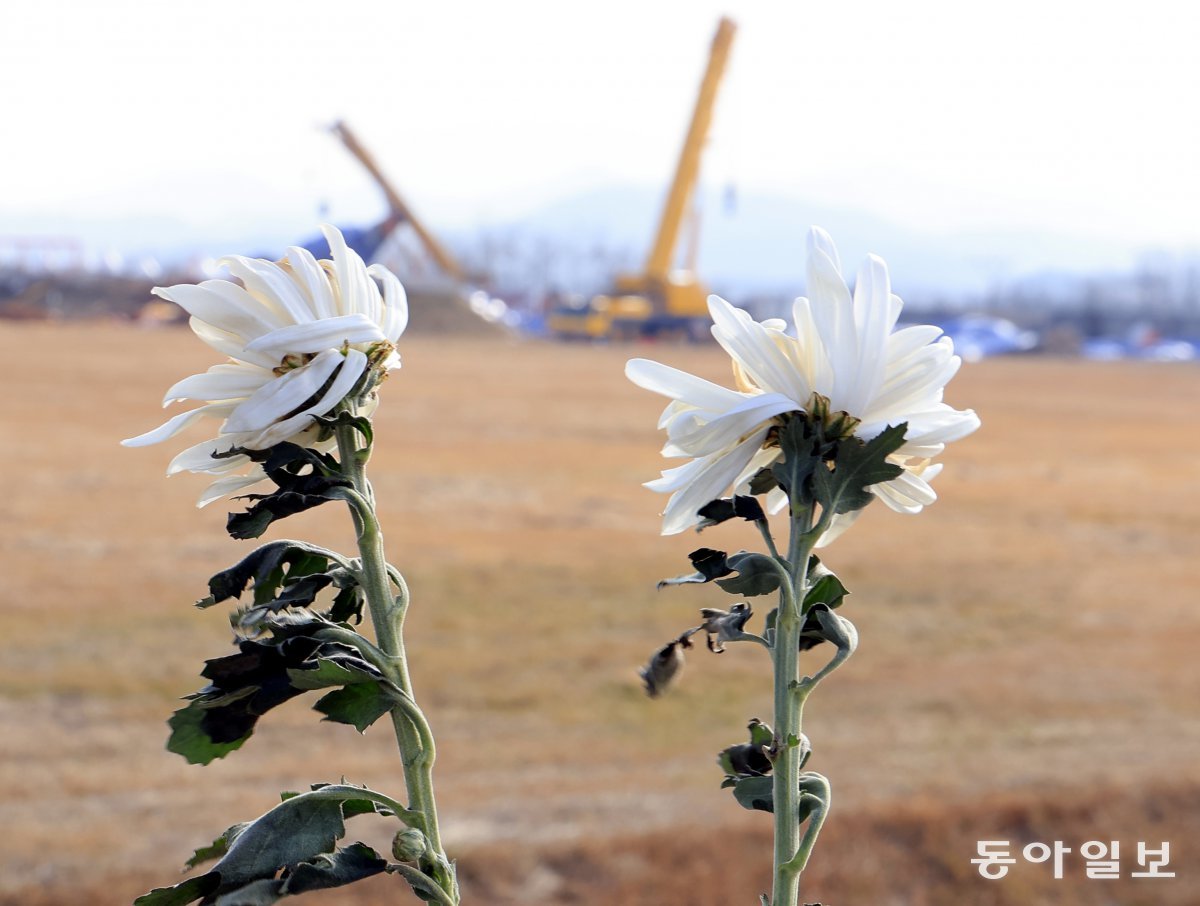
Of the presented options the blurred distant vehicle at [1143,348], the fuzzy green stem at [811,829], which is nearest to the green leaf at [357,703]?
the fuzzy green stem at [811,829]

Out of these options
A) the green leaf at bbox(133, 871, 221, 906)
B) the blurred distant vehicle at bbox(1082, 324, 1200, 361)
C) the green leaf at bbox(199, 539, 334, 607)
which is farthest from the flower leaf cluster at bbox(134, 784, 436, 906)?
the blurred distant vehicle at bbox(1082, 324, 1200, 361)

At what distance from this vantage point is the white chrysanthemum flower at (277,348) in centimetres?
65

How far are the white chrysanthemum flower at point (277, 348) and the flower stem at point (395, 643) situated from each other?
0.04 metres

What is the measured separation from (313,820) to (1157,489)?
17.4 metres

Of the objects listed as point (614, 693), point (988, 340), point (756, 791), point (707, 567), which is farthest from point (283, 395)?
point (988, 340)

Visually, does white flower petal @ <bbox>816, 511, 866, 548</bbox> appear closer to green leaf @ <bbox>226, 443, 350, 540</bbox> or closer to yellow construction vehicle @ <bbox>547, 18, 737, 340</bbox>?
green leaf @ <bbox>226, 443, 350, 540</bbox>

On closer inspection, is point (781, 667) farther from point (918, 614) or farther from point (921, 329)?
point (918, 614)

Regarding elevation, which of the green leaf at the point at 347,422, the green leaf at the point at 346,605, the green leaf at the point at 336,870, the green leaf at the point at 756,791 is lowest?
the green leaf at the point at 336,870

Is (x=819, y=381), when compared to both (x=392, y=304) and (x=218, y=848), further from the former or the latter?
(x=218, y=848)

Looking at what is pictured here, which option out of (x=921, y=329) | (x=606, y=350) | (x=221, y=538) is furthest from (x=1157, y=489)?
(x=606, y=350)

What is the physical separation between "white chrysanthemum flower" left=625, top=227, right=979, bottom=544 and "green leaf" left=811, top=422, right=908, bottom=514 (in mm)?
12

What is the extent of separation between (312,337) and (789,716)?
0.32 m

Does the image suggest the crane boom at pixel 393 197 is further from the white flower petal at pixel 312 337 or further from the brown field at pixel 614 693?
the brown field at pixel 614 693

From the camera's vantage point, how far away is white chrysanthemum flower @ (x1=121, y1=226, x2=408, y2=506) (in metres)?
0.65
